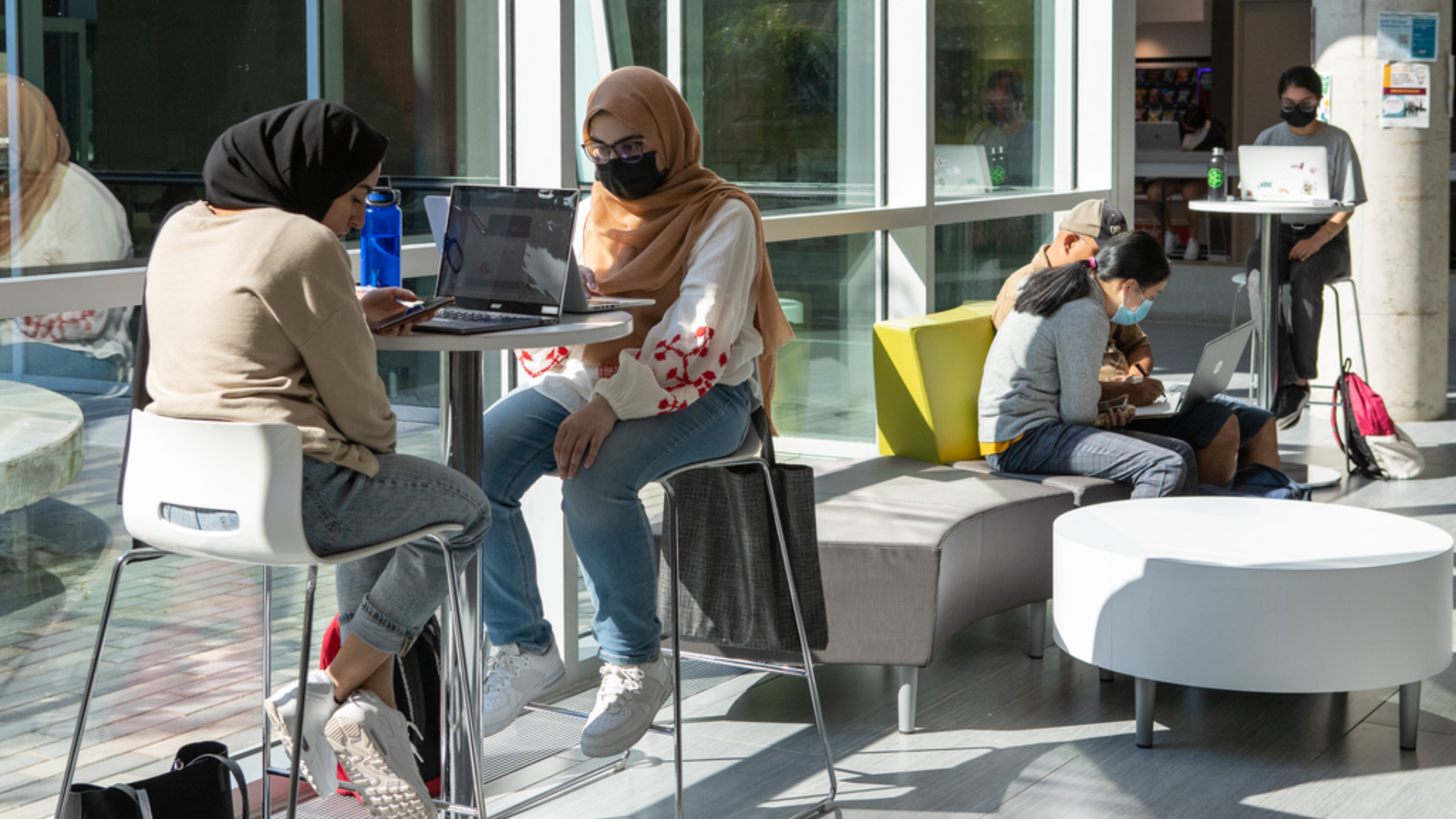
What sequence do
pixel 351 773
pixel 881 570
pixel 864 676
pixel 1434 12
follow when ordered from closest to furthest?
1. pixel 351 773
2. pixel 881 570
3. pixel 864 676
4. pixel 1434 12

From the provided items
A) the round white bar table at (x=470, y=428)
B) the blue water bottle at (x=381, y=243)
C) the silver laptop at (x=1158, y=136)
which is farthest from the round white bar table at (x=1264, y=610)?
the silver laptop at (x=1158, y=136)

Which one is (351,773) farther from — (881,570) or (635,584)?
(881,570)

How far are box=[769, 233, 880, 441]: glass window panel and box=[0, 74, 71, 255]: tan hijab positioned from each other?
2.17m

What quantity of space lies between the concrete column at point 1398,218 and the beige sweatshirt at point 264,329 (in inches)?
256

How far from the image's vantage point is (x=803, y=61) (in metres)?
4.53

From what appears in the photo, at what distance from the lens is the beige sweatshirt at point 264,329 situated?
79.6 inches

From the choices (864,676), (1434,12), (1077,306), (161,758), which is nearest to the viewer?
(161,758)

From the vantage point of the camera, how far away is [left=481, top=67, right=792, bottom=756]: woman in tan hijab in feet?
8.77

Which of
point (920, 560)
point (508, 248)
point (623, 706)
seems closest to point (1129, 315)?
point (920, 560)

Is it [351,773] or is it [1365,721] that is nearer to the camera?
[351,773]

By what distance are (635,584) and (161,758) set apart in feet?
3.10

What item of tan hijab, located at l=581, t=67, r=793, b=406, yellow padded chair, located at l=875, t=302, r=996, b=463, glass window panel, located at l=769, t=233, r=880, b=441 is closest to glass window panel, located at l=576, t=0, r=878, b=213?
glass window panel, located at l=769, t=233, r=880, b=441

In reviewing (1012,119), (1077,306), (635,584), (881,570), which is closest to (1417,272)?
(1012,119)

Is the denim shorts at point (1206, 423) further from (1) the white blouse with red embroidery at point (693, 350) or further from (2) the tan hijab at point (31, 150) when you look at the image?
(2) the tan hijab at point (31, 150)
